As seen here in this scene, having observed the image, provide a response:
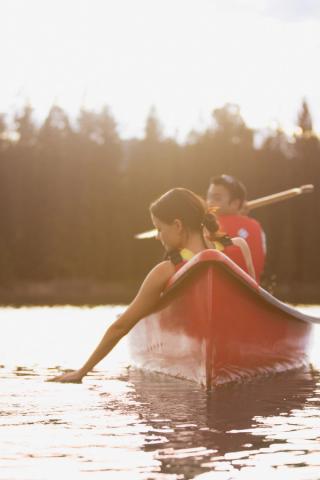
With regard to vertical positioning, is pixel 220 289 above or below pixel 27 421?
above

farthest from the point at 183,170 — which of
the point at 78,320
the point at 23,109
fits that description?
the point at 78,320

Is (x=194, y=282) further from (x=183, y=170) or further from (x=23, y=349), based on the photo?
(x=183, y=170)

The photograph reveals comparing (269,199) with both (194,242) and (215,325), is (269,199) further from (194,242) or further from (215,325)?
(215,325)

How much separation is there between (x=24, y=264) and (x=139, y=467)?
164ft

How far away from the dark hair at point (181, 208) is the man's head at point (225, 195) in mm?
1865

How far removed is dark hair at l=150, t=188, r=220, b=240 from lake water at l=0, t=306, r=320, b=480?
105 cm

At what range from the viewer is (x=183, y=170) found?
58.3 meters

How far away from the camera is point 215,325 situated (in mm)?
6414

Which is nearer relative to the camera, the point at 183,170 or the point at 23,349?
the point at 23,349

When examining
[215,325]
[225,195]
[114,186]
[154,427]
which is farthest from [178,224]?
[114,186]

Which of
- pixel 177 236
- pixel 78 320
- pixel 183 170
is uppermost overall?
pixel 183 170

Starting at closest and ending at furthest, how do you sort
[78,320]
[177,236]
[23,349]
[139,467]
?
[139,467] < [177,236] < [23,349] < [78,320]

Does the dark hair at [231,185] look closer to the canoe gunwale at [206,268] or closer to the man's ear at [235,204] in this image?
the man's ear at [235,204]

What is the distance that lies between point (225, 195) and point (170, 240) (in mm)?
1959
